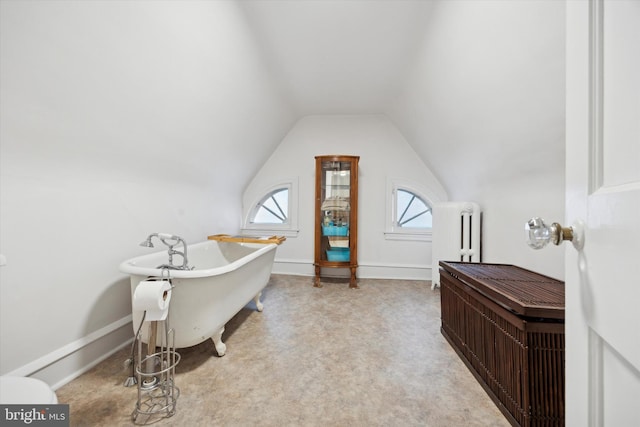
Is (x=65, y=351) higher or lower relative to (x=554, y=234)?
lower

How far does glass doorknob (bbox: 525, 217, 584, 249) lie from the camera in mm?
458

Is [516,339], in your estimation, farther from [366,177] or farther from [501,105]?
[366,177]

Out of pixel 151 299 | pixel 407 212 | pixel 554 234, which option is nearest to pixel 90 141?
pixel 151 299

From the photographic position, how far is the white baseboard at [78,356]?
1.38 m

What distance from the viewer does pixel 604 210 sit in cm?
39

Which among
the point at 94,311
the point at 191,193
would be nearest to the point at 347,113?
the point at 191,193

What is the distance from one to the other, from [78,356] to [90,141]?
1266 mm

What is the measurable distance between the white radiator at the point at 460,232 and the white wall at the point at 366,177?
0.84 meters

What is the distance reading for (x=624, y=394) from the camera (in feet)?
1.20

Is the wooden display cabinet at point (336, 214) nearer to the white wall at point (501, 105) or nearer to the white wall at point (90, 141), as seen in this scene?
the white wall at point (501, 105)

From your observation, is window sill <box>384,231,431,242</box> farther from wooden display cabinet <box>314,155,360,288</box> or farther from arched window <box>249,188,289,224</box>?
arched window <box>249,188,289,224</box>

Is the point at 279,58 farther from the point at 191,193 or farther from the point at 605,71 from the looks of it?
the point at 605,71

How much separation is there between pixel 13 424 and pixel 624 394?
146 cm

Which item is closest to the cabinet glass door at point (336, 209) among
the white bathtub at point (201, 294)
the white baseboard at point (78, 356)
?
the white bathtub at point (201, 294)
